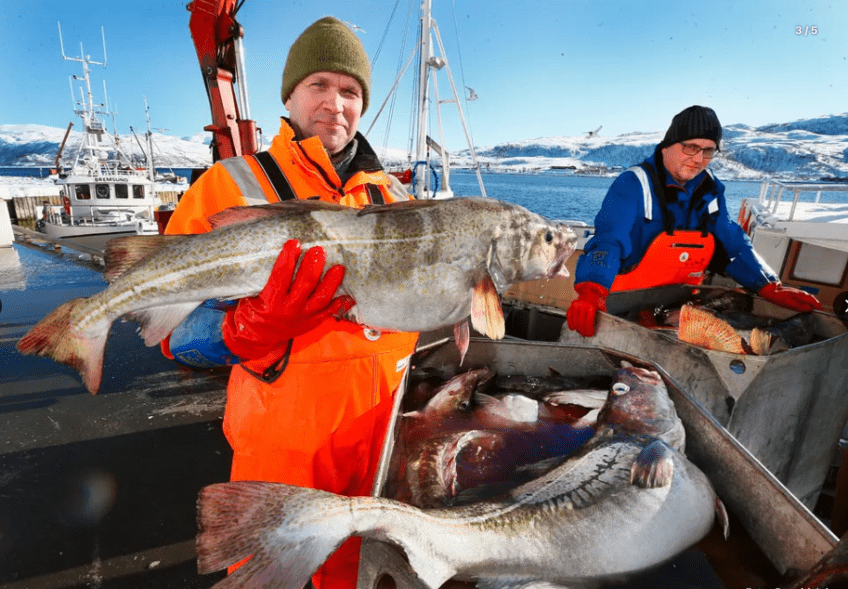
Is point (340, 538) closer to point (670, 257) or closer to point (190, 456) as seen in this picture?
point (190, 456)

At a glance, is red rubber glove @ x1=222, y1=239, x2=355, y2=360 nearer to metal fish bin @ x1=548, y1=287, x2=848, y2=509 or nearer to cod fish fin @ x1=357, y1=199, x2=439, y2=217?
cod fish fin @ x1=357, y1=199, x2=439, y2=217

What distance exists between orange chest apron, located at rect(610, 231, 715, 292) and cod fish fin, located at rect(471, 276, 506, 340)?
261 cm

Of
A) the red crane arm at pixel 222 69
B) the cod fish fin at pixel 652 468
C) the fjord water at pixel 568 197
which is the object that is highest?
the red crane arm at pixel 222 69

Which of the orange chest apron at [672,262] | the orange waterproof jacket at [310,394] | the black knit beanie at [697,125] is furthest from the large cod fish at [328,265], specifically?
the black knit beanie at [697,125]

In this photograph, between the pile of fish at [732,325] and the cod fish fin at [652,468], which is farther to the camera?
the pile of fish at [732,325]

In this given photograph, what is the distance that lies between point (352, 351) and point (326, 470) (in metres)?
0.56

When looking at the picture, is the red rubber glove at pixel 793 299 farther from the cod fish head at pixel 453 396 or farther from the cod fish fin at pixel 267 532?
the cod fish fin at pixel 267 532

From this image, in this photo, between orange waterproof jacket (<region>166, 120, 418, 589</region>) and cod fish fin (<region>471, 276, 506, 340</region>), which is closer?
cod fish fin (<region>471, 276, 506, 340</region>)

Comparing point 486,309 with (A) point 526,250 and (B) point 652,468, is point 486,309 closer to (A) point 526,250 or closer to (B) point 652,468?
(A) point 526,250

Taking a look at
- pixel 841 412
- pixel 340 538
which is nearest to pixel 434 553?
pixel 340 538

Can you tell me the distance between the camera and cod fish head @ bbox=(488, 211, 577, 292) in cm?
177

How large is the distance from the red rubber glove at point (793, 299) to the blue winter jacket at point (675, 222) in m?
0.31

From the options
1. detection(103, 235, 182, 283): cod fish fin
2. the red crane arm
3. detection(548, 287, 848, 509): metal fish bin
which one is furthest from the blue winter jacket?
the red crane arm

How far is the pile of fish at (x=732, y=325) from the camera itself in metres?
2.65
